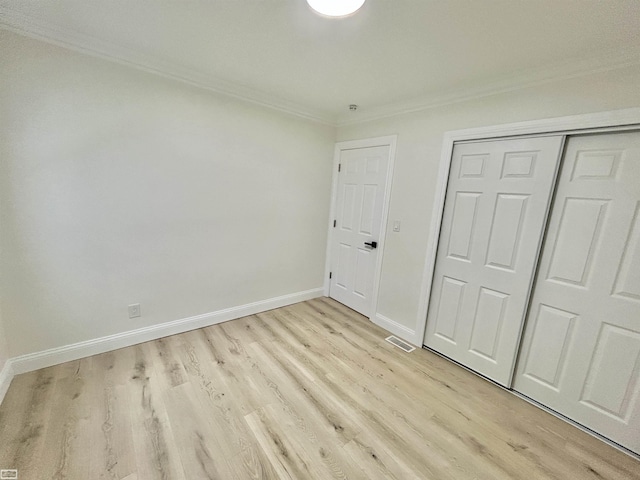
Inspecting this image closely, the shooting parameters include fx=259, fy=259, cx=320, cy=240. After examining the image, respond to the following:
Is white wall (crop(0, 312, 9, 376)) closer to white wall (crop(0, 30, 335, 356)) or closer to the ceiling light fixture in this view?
white wall (crop(0, 30, 335, 356))

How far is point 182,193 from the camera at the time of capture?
2350mm

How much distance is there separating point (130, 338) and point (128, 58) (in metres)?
2.26

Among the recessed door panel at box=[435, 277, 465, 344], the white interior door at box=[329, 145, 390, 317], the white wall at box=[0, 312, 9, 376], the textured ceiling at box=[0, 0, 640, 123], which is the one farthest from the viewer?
the white interior door at box=[329, 145, 390, 317]

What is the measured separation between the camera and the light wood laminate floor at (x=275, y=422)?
4.47 feet

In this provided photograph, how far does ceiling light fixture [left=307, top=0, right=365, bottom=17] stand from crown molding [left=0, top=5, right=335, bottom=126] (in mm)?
1426

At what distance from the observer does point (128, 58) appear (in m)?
1.95

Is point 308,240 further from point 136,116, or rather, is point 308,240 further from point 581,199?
point 581,199

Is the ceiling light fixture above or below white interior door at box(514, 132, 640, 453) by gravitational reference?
above

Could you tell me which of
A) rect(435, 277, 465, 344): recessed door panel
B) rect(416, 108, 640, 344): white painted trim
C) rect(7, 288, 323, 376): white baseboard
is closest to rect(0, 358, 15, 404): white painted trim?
rect(7, 288, 323, 376): white baseboard

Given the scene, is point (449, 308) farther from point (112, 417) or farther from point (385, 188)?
point (112, 417)

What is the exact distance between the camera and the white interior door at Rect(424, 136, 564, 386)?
73.6 inches

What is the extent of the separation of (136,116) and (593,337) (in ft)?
11.9

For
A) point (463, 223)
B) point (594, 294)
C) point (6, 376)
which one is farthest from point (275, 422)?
point (594, 294)

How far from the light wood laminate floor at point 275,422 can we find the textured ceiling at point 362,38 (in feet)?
7.61
